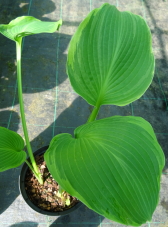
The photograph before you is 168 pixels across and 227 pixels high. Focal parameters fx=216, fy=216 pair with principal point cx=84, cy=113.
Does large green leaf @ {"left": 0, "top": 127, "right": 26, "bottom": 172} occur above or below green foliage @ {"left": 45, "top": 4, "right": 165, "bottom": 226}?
below

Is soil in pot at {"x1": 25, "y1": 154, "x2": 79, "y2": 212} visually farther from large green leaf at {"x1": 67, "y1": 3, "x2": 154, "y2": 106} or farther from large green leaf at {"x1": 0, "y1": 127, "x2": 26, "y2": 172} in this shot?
large green leaf at {"x1": 67, "y1": 3, "x2": 154, "y2": 106}

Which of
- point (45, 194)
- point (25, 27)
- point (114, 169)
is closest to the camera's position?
point (114, 169)

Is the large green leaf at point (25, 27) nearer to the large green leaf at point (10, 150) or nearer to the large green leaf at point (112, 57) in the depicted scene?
the large green leaf at point (112, 57)

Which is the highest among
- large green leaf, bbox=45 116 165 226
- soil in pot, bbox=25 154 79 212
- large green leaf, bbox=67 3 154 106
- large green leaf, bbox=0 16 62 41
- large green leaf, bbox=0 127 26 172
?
large green leaf, bbox=0 16 62 41

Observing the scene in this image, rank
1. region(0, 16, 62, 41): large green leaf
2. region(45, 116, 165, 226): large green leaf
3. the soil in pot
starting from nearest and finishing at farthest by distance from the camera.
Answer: region(45, 116, 165, 226): large green leaf < region(0, 16, 62, 41): large green leaf < the soil in pot

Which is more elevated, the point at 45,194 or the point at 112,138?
the point at 112,138

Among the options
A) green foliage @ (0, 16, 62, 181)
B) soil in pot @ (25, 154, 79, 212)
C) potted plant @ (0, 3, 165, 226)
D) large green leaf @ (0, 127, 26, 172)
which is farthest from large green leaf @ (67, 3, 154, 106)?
soil in pot @ (25, 154, 79, 212)

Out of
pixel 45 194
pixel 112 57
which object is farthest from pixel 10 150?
pixel 112 57

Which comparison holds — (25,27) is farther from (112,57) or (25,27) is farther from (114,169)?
(114,169)
